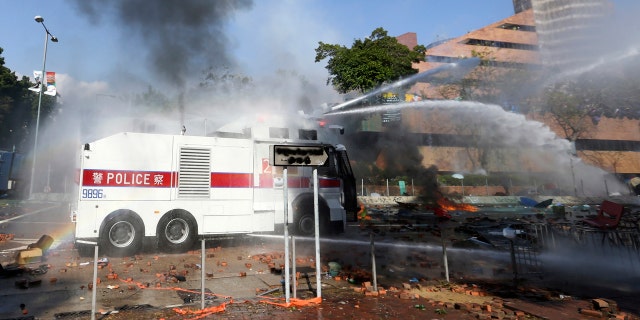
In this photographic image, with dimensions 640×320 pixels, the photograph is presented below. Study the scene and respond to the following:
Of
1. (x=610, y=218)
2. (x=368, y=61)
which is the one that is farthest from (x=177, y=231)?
(x=368, y=61)

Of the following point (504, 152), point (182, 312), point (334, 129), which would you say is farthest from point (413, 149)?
point (182, 312)

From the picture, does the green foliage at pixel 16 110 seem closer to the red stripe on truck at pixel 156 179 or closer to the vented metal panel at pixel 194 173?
the red stripe on truck at pixel 156 179

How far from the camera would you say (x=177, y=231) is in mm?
9281

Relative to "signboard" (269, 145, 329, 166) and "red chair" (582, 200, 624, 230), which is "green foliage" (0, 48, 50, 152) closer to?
"signboard" (269, 145, 329, 166)

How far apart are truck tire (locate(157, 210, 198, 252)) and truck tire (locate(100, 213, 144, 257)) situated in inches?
21.2

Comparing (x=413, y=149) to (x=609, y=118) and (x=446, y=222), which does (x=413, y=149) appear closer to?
(x=446, y=222)

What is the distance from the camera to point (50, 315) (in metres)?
4.80

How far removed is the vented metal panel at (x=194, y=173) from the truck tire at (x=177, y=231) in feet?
1.92

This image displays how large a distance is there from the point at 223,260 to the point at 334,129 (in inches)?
255

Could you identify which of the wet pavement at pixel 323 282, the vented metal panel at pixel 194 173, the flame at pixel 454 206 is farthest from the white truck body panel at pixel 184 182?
the flame at pixel 454 206

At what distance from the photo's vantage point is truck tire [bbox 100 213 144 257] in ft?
28.1

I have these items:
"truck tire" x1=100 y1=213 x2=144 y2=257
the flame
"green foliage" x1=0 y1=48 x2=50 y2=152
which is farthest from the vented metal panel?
"green foliage" x1=0 y1=48 x2=50 y2=152

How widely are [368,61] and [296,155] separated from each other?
27.6 metres

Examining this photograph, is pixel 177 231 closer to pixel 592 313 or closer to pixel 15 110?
pixel 592 313
